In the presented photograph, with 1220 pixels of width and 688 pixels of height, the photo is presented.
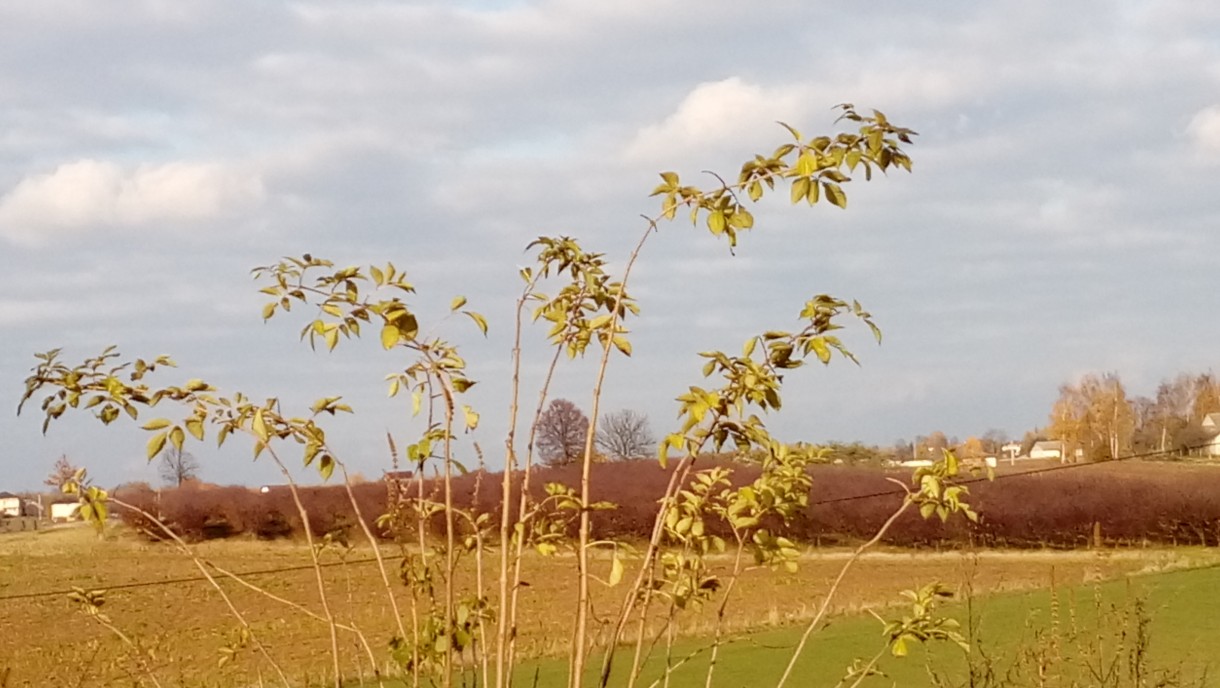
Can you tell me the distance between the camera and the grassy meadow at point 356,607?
879 cm

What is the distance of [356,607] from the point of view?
65.9ft

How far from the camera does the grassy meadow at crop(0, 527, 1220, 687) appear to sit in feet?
28.8

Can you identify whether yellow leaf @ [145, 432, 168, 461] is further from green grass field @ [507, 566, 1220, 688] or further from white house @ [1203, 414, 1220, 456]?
white house @ [1203, 414, 1220, 456]

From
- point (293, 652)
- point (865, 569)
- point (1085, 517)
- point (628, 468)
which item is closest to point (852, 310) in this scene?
point (293, 652)

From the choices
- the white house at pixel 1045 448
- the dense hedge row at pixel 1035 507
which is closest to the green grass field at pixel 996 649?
the dense hedge row at pixel 1035 507

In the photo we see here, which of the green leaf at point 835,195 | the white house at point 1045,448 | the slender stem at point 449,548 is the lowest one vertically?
the slender stem at point 449,548

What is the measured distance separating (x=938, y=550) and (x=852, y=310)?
35.1 meters

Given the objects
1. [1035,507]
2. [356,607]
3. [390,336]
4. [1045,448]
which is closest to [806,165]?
[390,336]

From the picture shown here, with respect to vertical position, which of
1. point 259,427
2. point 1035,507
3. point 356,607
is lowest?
point 356,607

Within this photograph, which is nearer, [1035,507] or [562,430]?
[562,430]

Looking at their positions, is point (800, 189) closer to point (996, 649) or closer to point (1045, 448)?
point (996, 649)

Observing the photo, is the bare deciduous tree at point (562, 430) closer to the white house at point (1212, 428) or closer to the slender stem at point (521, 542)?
the slender stem at point (521, 542)

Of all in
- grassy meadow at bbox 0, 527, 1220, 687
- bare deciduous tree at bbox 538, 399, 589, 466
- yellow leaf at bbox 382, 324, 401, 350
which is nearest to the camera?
yellow leaf at bbox 382, 324, 401, 350

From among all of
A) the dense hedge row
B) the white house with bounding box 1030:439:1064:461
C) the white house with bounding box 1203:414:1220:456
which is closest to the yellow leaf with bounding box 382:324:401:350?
the dense hedge row
